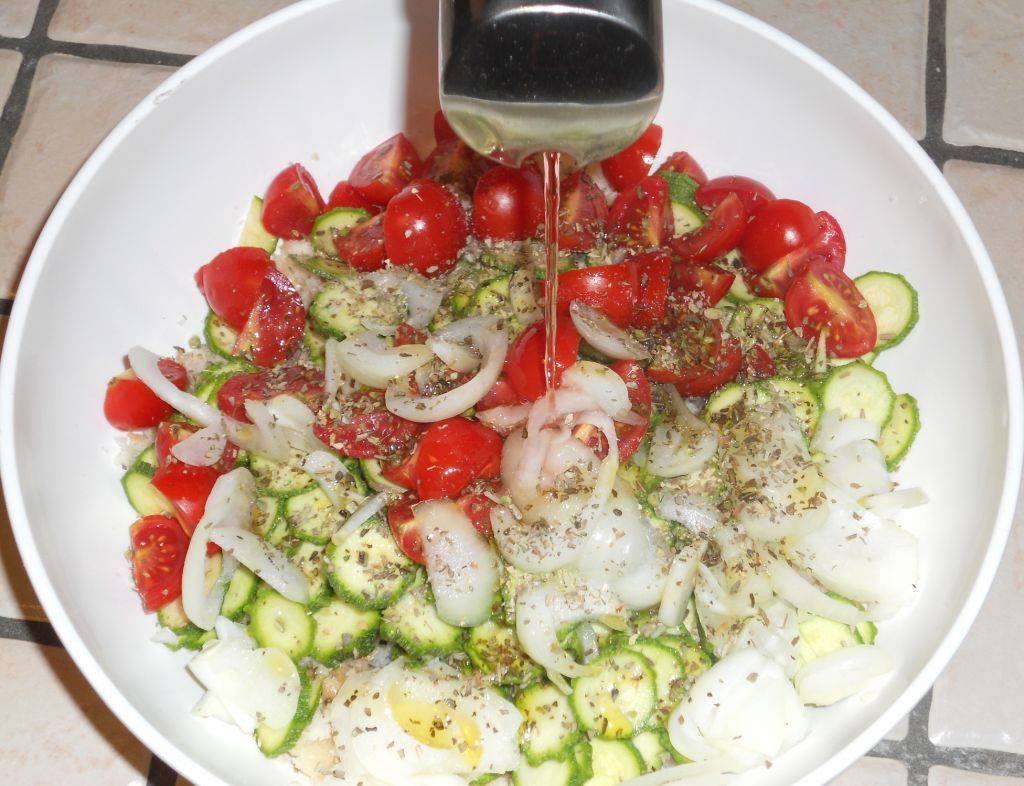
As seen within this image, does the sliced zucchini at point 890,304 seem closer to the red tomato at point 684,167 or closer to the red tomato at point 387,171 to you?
the red tomato at point 684,167

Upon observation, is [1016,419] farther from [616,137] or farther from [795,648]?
[616,137]

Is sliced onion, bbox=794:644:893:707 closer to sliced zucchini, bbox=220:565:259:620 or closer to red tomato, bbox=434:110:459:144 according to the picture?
sliced zucchini, bbox=220:565:259:620

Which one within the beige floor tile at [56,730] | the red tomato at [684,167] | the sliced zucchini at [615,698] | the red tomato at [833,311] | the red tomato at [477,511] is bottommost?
the beige floor tile at [56,730]

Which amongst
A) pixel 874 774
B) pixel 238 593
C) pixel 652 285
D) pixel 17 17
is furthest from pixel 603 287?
pixel 17 17

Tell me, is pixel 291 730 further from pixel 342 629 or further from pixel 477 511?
pixel 477 511

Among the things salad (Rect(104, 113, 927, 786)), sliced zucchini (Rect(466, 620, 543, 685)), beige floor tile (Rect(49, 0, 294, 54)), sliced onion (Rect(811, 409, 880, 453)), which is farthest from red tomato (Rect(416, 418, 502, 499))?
beige floor tile (Rect(49, 0, 294, 54))

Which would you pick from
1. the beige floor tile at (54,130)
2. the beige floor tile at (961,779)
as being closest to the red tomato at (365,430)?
the beige floor tile at (54,130)

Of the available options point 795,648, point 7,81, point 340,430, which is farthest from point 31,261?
point 795,648
